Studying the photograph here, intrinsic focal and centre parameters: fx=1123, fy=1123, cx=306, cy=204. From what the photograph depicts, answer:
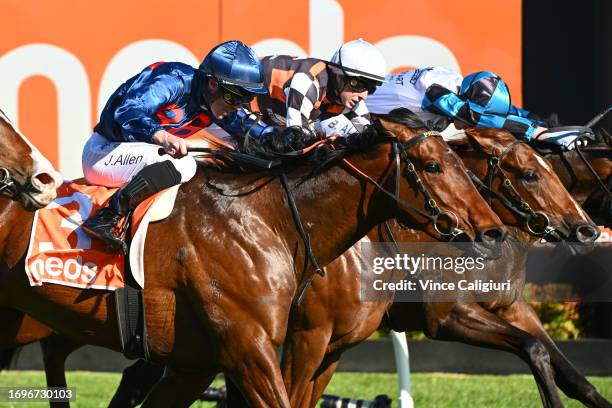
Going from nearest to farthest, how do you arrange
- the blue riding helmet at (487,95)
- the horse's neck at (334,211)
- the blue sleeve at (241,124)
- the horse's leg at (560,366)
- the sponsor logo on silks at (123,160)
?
the horse's neck at (334,211) → the sponsor logo on silks at (123,160) → the blue sleeve at (241,124) → the horse's leg at (560,366) → the blue riding helmet at (487,95)

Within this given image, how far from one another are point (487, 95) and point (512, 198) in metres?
0.79

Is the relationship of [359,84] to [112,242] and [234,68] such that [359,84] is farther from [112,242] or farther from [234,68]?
[112,242]

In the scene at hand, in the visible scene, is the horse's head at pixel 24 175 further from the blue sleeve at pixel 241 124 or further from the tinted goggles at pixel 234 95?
the blue sleeve at pixel 241 124

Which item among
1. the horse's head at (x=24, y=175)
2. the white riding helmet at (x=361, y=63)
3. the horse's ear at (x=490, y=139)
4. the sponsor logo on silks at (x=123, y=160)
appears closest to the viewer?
the horse's head at (x=24, y=175)

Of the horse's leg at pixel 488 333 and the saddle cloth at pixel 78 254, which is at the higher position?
the saddle cloth at pixel 78 254

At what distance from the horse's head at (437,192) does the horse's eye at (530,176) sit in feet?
3.68

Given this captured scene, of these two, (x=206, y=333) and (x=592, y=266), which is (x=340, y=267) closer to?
(x=206, y=333)

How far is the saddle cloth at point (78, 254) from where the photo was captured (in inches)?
183

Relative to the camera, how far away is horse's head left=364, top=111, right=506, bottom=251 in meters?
4.68

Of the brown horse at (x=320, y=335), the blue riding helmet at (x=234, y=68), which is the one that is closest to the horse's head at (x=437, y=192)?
the blue riding helmet at (x=234, y=68)

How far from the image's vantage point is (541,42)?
396 inches

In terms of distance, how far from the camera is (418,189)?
15.5 ft

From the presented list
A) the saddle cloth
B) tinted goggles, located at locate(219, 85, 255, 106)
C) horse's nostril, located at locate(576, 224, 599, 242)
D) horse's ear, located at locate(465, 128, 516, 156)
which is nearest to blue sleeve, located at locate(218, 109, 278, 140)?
tinted goggles, located at locate(219, 85, 255, 106)

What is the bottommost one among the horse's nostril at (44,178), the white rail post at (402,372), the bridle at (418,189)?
the white rail post at (402,372)
